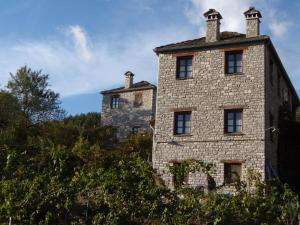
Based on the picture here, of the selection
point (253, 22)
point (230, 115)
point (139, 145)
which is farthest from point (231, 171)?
point (139, 145)

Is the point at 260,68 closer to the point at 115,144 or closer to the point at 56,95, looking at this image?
the point at 115,144

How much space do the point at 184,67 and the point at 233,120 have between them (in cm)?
379

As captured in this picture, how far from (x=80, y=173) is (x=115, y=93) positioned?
2364cm

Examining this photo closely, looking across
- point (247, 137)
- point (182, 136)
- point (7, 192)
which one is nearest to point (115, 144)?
point (182, 136)

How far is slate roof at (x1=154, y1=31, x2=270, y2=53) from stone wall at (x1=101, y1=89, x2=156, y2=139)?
15.6 m

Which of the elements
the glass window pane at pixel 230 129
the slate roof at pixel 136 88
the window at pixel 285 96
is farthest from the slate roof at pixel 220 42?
the slate roof at pixel 136 88

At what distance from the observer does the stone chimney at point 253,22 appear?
2486 centimetres

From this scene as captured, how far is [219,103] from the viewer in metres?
24.7

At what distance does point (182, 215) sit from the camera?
19172 mm

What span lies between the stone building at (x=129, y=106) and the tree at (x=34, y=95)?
A: 405cm

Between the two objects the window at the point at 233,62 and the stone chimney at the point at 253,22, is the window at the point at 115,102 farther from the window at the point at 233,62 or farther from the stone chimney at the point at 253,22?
the stone chimney at the point at 253,22

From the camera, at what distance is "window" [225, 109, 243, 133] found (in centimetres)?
2414

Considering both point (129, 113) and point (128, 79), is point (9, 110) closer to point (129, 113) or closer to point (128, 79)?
point (129, 113)

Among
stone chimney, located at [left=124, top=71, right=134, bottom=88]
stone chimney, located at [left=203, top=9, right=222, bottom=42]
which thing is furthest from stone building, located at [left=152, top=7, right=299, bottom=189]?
stone chimney, located at [left=124, top=71, right=134, bottom=88]
